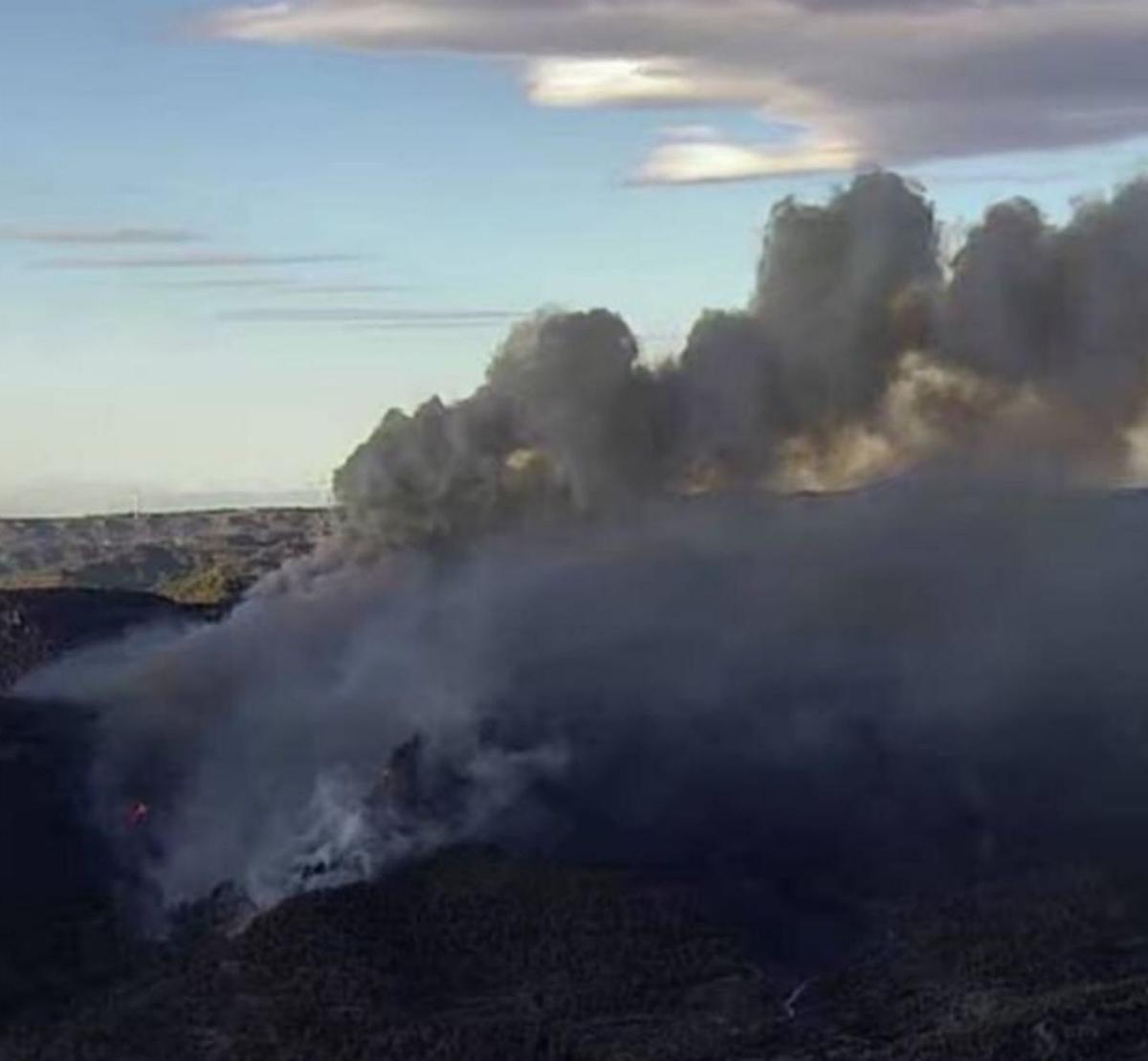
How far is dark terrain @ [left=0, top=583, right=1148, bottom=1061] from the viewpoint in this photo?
98938 mm

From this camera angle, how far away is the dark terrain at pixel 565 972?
98938 millimetres

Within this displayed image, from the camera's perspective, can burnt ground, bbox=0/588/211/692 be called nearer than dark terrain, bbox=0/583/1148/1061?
No

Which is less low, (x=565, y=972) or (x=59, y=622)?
(x=59, y=622)

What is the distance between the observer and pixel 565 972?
10788cm

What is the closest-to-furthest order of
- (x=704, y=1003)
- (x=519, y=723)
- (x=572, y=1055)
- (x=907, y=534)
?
(x=572, y=1055)
(x=704, y=1003)
(x=519, y=723)
(x=907, y=534)

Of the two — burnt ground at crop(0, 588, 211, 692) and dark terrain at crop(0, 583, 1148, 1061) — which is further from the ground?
burnt ground at crop(0, 588, 211, 692)

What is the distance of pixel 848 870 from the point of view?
122 meters

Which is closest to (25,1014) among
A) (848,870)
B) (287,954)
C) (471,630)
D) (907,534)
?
(287,954)

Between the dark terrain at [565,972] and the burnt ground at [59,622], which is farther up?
the burnt ground at [59,622]

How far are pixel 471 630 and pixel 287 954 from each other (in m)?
48.8

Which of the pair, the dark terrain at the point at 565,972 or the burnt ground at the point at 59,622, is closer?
the dark terrain at the point at 565,972

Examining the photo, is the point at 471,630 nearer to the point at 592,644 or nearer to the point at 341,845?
the point at 592,644

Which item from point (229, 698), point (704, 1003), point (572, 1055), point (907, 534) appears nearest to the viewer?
point (572, 1055)

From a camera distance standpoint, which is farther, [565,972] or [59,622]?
[59,622]
